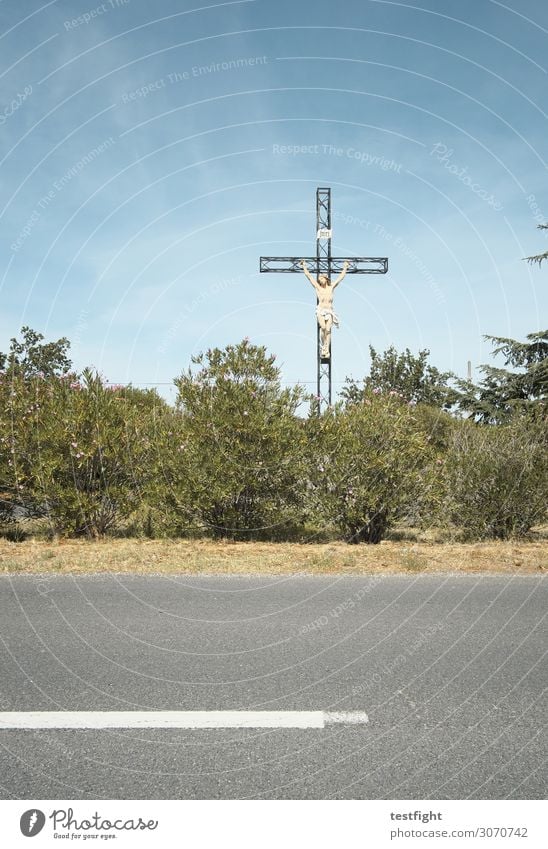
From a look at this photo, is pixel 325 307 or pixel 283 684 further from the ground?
pixel 325 307

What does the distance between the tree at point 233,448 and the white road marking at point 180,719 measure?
712cm

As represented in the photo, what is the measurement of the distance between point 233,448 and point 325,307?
29.8 ft

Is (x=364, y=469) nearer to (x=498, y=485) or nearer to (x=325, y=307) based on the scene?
(x=498, y=485)

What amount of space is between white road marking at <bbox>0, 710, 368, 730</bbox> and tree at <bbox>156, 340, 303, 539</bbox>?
712 cm

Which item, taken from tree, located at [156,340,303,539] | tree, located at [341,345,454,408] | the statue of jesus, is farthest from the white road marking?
tree, located at [341,345,454,408]

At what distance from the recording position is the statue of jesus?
1878 cm

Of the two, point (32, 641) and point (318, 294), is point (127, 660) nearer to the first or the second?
point (32, 641)

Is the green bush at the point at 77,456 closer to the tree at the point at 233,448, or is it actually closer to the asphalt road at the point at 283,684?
the tree at the point at 233,448

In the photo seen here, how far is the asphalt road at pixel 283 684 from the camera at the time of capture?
3.13m

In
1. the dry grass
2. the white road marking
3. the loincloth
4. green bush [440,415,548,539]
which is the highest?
the loincloth

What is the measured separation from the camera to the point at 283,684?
4.39 metres

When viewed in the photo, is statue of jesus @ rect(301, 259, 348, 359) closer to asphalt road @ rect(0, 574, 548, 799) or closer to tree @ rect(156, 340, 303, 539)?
tree @ rect(156, 340, 303, 539)

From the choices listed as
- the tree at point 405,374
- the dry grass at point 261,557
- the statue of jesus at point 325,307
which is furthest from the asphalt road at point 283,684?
the tree at point 405,374

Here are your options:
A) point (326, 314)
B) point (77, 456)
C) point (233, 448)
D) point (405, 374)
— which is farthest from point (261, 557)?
point (405, 374)
